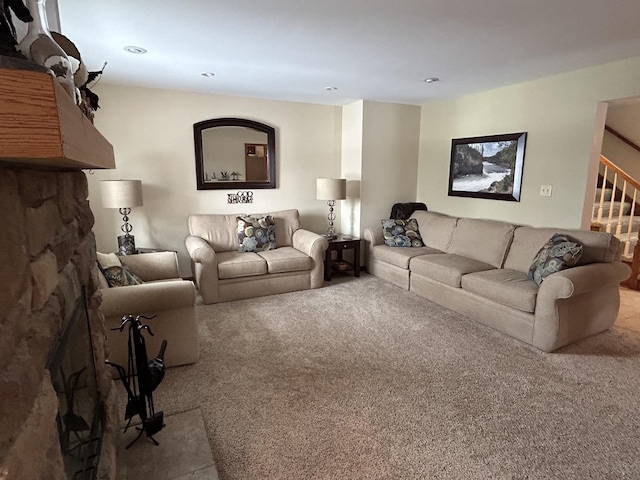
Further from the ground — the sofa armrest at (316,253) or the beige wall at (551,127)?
the beige wall at (551,127)

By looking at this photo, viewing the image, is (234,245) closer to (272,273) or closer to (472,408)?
(272,273)

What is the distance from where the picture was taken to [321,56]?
2.93 meters

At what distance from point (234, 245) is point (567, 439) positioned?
141 inches

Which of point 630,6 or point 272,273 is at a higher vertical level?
point 630,6

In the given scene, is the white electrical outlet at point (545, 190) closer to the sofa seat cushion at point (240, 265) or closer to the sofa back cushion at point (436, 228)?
the sofa back cushion at point (436, 228)

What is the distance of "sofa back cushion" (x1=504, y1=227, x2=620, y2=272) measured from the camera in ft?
9.95

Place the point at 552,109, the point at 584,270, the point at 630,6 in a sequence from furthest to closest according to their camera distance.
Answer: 1. the point at 552,109
2. the point at 584,270
3. the point at 630,6

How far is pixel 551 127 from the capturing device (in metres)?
3.55

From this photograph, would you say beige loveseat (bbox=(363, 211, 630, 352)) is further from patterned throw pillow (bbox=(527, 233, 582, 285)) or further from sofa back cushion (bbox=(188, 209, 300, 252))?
sofa back cushion (bbox=(188, 209, 300, 252))

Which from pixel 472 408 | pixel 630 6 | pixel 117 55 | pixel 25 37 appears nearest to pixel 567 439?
pixel 472 408

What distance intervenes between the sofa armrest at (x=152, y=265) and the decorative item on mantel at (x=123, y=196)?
428 mm

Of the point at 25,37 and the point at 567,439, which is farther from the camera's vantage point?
the point at 567,439

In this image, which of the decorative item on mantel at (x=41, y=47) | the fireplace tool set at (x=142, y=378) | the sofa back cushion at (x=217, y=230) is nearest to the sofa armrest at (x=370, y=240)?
the sofa back cushion at (x=217, y=230)

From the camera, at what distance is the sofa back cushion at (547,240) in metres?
3.03
